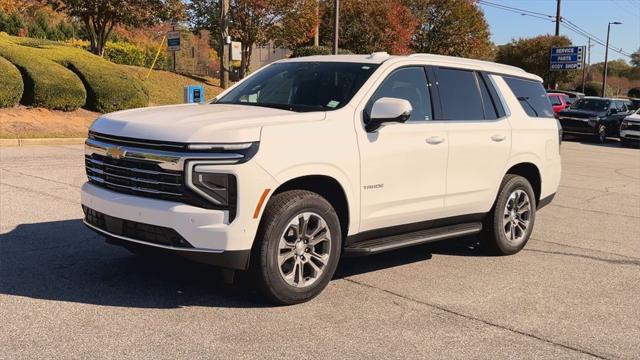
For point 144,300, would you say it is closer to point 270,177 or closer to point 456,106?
point 270,177

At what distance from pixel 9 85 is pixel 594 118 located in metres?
20.0

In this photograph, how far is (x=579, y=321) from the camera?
15.4 feet

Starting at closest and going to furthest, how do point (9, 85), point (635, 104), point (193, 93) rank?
point (9, 85)
point (193, 93)
point (635, 104)

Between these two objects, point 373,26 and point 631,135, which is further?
point 373,26

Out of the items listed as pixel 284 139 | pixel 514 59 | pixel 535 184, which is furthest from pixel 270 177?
pixel 514 59

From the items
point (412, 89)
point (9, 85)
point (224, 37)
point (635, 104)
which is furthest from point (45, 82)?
point (635, 104)

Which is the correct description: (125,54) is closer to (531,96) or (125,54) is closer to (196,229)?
(531,96)

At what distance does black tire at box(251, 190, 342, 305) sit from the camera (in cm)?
445

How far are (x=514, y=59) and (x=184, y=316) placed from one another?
62024 mm

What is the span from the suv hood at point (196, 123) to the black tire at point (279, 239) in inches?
20.9

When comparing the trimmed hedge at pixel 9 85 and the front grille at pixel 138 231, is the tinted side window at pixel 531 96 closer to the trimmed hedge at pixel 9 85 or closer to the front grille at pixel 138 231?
the front grille at pixel 138 231

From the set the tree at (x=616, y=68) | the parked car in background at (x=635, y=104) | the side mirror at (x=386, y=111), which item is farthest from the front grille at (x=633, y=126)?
the tree at (x=616, y=68)

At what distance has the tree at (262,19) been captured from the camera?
2830 cm

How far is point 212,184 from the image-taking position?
421cm
